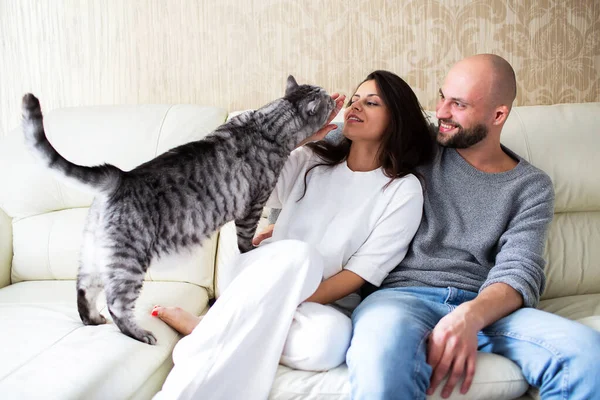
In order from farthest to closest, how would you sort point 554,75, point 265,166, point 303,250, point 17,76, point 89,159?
point 17,76, point 554,75, point 89,159, point 265,166, point 303,250

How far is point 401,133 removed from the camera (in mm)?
1669

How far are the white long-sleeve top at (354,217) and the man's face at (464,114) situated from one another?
0.20m

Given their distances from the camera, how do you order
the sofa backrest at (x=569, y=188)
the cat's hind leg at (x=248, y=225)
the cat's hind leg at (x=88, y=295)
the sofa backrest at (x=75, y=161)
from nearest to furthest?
the cat's hind leg at (x=88, y=295) → the cat's hind leg at (x=248, y=225) → the sofa backrest at (x=569, y=188) → the sofa backrest at (x=75, y=161)

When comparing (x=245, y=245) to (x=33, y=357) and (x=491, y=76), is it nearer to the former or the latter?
(x=33, y=357)

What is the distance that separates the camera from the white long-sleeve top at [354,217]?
1.56m

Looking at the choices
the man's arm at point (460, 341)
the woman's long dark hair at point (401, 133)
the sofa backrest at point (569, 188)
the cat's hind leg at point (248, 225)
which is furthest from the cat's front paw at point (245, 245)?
the sofa backrest at point (569, 188)

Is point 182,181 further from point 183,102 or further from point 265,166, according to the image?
point 183,102

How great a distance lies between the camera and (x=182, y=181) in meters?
1.41

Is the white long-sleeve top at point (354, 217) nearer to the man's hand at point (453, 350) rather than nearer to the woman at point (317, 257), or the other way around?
the woman at point (317, 257)

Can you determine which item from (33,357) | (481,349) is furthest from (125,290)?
(481,349)

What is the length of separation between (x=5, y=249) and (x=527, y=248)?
73.9 inches

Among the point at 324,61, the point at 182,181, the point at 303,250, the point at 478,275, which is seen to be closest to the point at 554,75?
the point at 324,61

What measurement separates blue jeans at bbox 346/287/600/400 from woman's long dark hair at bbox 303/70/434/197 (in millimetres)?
464

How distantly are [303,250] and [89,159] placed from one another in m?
1.09
